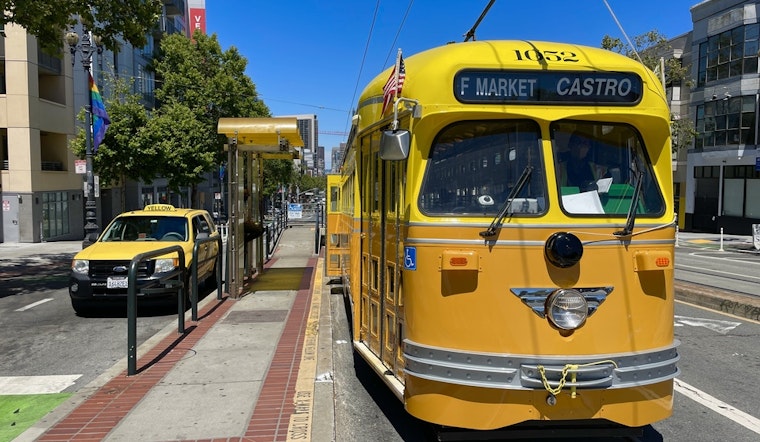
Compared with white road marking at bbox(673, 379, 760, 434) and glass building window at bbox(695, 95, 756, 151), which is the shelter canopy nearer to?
white road marking at bbox(673, 379, 760, 434)

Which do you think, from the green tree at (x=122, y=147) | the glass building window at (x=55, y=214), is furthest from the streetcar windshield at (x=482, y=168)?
the glass building window at (x=55, y=214)

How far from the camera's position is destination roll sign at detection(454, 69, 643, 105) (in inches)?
151

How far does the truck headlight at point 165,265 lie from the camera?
28.8ft

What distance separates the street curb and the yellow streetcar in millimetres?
6450

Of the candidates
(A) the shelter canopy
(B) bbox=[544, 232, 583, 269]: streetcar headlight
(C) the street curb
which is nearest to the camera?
(B) bbox=[544, 232, 583, 269]: streetcar headlight

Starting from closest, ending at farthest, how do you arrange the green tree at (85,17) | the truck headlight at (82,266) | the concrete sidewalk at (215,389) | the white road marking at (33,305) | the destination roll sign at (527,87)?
the destination roll sign at (527,87) < the concrete sidewalk at (215,389) < the truck headlight at (82,266) < the white road marking at (33,305) < the green tree at (85,17)

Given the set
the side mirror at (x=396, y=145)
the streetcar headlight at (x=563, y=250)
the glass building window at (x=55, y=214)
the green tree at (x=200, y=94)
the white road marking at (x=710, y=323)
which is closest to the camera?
the streetcar headlight at (x=563, y=250)

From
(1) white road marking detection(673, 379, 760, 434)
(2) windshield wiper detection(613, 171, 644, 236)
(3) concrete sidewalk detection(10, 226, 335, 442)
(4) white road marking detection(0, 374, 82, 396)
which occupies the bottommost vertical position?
(4) white road marking detection(0, 374, 82, 396)

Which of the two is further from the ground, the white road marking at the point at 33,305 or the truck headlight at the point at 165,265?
the truck headlight at the point at 165,265

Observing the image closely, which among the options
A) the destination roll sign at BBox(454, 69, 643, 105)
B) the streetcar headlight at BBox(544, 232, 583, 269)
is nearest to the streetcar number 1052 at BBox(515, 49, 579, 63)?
the destination roll sign at BBox(454, 69, 643, 105)

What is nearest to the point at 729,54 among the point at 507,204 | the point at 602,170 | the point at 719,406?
the point at 719,406

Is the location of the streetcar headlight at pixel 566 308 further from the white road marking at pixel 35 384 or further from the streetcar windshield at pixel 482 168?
the white road marking at pixel 35 384

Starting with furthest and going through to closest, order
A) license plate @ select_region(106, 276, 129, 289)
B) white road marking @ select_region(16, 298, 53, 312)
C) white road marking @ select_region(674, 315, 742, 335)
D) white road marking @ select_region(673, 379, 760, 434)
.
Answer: white road marking @ select_region(16, 298, 53, 312)
license plate @ select_region(106, 276, 129, 289)
white road marking @ select_region(674, 315, 742, 335)
white road marking @ select_region(673, 379, 760, 434)

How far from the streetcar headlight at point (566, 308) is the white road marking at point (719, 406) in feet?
7.55
